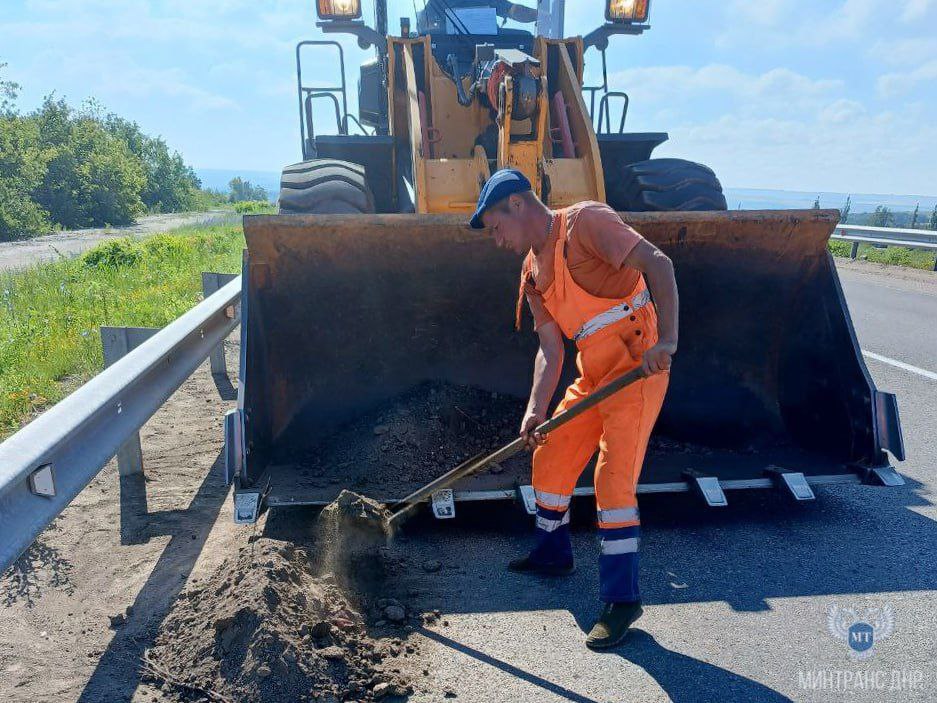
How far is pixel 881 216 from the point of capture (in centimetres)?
2381

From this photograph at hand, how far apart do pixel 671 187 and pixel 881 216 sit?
21589mm

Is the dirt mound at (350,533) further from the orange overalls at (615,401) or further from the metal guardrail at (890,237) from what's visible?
the metal guardrail at (890,237)

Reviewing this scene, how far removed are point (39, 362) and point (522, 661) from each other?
5406 mm

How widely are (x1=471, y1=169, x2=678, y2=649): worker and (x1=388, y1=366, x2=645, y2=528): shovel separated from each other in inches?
2.6

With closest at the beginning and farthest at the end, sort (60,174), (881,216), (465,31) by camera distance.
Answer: (465,31)
(881,216)
(60,174)

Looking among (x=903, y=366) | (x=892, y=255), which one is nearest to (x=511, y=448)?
(x=903, y=366)

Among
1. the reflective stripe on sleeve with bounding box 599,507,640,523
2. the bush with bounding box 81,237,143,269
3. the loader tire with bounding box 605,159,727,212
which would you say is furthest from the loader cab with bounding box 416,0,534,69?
the bush with bounding box 81,237,143,269

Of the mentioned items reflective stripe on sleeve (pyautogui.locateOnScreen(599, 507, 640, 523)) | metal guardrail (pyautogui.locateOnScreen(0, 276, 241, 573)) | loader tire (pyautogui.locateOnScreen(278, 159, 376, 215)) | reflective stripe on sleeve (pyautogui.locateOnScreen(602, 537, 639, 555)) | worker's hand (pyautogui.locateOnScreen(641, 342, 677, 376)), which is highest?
loader tire (pyautogui.locateOnScreen(278, 159, 376, 215))

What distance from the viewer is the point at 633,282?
3.02 m

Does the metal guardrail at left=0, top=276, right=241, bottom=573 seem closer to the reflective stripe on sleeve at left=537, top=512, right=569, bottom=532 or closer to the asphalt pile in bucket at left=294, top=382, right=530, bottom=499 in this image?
the asphalt pile in bucket at left=294, top=382, right=530, bottom=499

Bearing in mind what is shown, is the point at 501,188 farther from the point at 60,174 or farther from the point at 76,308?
the point at 60,174

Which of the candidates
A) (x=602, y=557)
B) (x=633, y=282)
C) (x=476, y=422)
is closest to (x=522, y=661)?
(x=602, y=557)

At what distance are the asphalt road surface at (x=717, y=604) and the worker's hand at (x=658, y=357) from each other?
3.12ft

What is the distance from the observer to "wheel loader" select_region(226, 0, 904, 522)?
12.6 ft
